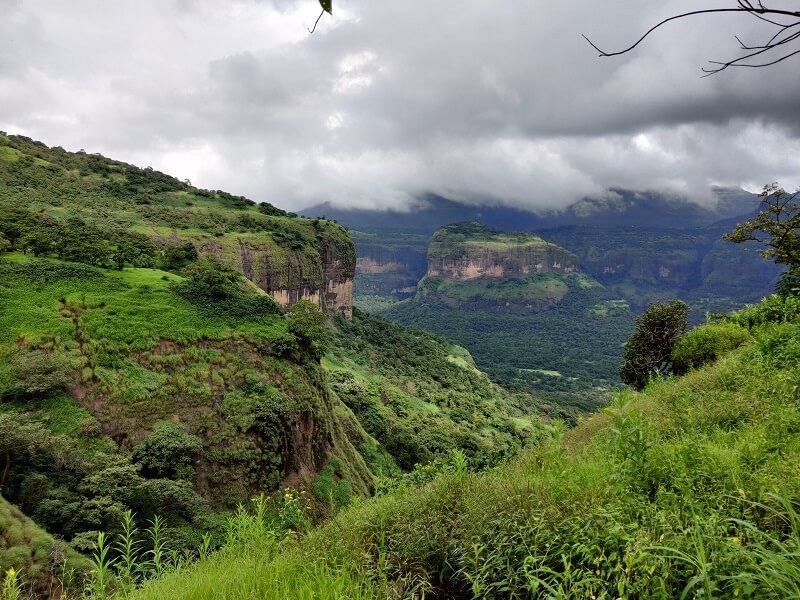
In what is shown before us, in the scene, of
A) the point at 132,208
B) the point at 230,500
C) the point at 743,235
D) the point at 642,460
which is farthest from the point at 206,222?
the point at 642,460

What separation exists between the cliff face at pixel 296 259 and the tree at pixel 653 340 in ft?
142

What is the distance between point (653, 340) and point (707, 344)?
1144 centimetres

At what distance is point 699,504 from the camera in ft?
10.8

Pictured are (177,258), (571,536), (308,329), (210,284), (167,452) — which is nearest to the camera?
(571,536)

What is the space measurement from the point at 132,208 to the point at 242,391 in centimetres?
4374

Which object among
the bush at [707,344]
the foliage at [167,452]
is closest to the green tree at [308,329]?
the foliage at [167,452]

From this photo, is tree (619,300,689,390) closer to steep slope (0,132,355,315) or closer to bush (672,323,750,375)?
bush (672,323,750,375)

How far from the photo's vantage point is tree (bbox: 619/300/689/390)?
2403cm

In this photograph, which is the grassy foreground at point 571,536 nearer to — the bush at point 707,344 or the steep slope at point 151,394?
the bush at point 707,344

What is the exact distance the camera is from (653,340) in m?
24.9

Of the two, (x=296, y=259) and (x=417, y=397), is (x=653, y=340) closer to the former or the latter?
(x=417, y=397)

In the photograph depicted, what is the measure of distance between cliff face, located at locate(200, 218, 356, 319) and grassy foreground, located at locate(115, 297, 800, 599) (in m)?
51.1

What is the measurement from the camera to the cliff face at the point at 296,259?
55.1m

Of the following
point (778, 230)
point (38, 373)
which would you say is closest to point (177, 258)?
point (38, 373)
